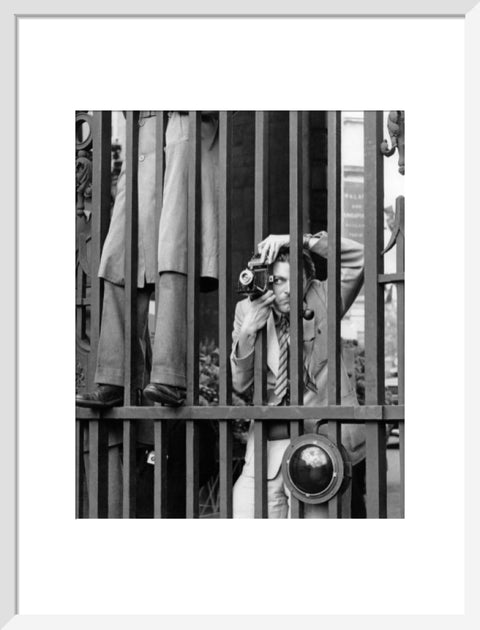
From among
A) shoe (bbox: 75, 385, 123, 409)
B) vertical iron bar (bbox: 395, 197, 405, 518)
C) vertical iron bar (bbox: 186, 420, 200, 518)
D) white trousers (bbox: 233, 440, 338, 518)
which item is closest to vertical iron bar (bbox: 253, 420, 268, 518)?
white trousers (bbox: 233, 440, 338, 518)

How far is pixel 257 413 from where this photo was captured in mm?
4172

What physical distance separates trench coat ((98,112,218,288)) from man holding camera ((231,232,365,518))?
0.29 metres

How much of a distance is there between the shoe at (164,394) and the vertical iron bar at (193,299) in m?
0.06

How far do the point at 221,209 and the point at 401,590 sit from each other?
1.71 m

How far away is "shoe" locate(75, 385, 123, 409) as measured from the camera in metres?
4.34

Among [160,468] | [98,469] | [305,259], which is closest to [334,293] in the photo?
[305,259]

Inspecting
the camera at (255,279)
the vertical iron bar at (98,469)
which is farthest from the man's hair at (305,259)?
the vertical iron bar at (98,469)

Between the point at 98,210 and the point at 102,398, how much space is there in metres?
0.83

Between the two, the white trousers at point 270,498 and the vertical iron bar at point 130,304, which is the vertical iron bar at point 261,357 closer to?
the white trousers at point 270,498

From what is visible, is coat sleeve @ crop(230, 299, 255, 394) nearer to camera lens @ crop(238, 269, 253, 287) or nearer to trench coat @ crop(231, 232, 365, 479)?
trench coat @ crop(231, 232, 365, 479)
